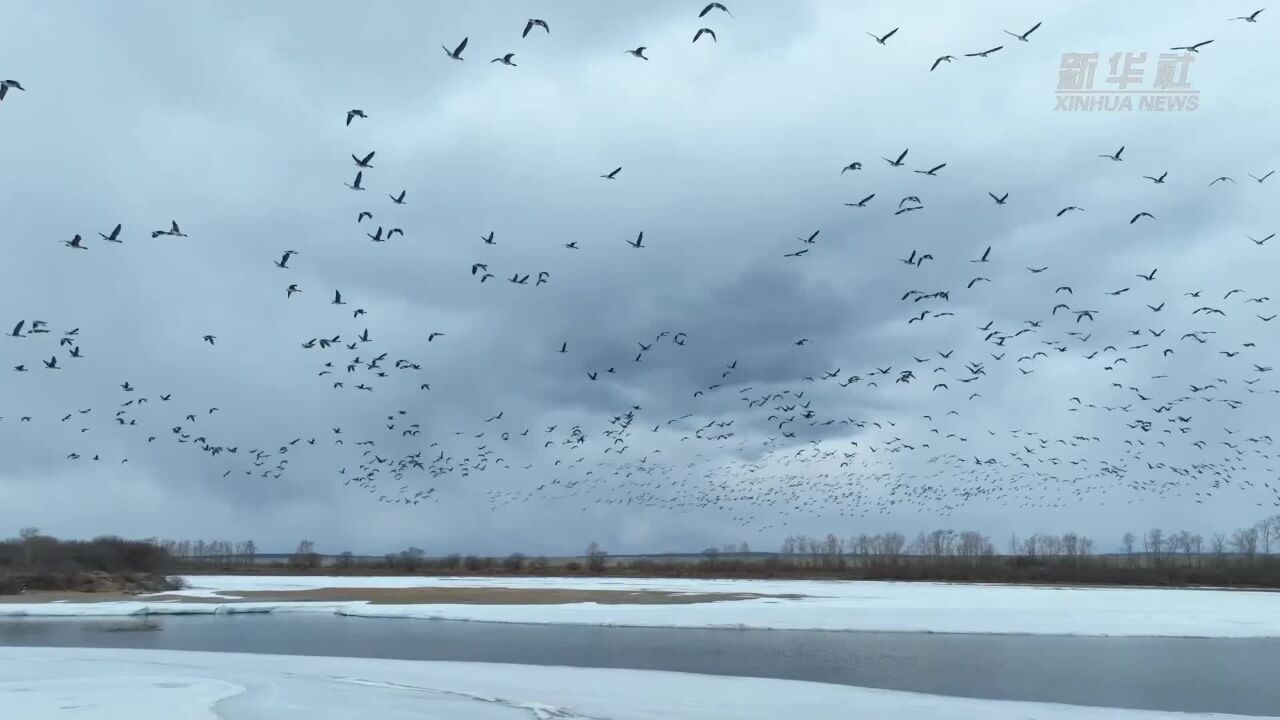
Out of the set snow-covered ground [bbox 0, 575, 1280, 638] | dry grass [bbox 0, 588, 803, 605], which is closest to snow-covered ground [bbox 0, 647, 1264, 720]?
snow-covered ground [bbox 0, 575, 1280, 638]

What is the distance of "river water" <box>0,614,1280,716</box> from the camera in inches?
906

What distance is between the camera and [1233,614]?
150ft

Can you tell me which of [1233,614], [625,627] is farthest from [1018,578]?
[625,627]

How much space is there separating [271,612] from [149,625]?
7.75 metres

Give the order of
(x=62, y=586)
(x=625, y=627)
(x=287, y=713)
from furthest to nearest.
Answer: (x=62, y=586), (x=625, y=627), (x=287, y=713)

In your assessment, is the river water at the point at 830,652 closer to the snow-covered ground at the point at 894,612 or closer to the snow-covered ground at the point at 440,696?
the snow-covered ground at the point at 440,696

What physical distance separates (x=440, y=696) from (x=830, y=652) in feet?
44.1

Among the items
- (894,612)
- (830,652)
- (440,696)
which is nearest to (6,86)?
(440,696)

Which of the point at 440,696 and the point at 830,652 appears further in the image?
the point at 830,652

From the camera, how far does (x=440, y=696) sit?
21.2 metres

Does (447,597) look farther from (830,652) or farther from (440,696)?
(440,696)

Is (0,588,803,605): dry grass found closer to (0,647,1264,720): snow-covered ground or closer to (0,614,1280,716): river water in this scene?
(0,614,1280,716): river water

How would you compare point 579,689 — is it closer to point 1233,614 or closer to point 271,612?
point 271,612

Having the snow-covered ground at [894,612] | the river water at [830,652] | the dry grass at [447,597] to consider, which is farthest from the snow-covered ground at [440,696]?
the dry grass at [447,597]
